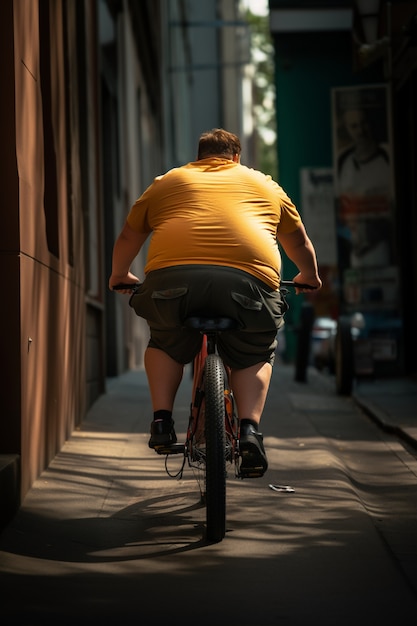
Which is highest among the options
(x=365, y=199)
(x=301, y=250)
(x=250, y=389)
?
(x=365, y=199)

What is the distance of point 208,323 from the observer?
531 cm

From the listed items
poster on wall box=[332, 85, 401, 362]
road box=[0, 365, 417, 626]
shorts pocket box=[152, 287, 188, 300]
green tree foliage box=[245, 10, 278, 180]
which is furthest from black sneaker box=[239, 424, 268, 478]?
green tree foliage box=[245, 10, 278, 180]

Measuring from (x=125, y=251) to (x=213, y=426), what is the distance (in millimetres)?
1203

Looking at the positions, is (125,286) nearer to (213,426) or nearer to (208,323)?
(208,323)

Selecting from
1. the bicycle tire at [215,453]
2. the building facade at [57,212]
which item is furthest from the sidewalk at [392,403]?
the bicycle tire at [215,453]

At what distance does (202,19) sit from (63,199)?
3550 centimetres

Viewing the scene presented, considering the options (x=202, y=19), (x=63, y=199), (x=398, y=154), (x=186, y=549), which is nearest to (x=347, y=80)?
(x=398, y=154)

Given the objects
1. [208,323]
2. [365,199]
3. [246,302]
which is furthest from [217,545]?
[365,199]

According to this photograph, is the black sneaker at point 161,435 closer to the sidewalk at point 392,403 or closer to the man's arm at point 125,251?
the man's arm at point 125,251

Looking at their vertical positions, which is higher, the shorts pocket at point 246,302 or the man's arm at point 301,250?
the man's arm at point 301,250

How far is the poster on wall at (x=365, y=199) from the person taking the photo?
1498 cm

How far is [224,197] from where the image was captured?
18.2 ft

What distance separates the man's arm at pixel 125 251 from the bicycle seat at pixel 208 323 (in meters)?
0.64

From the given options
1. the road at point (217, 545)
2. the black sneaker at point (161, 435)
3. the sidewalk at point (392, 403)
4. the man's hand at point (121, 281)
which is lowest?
the road at point (217, 545)
